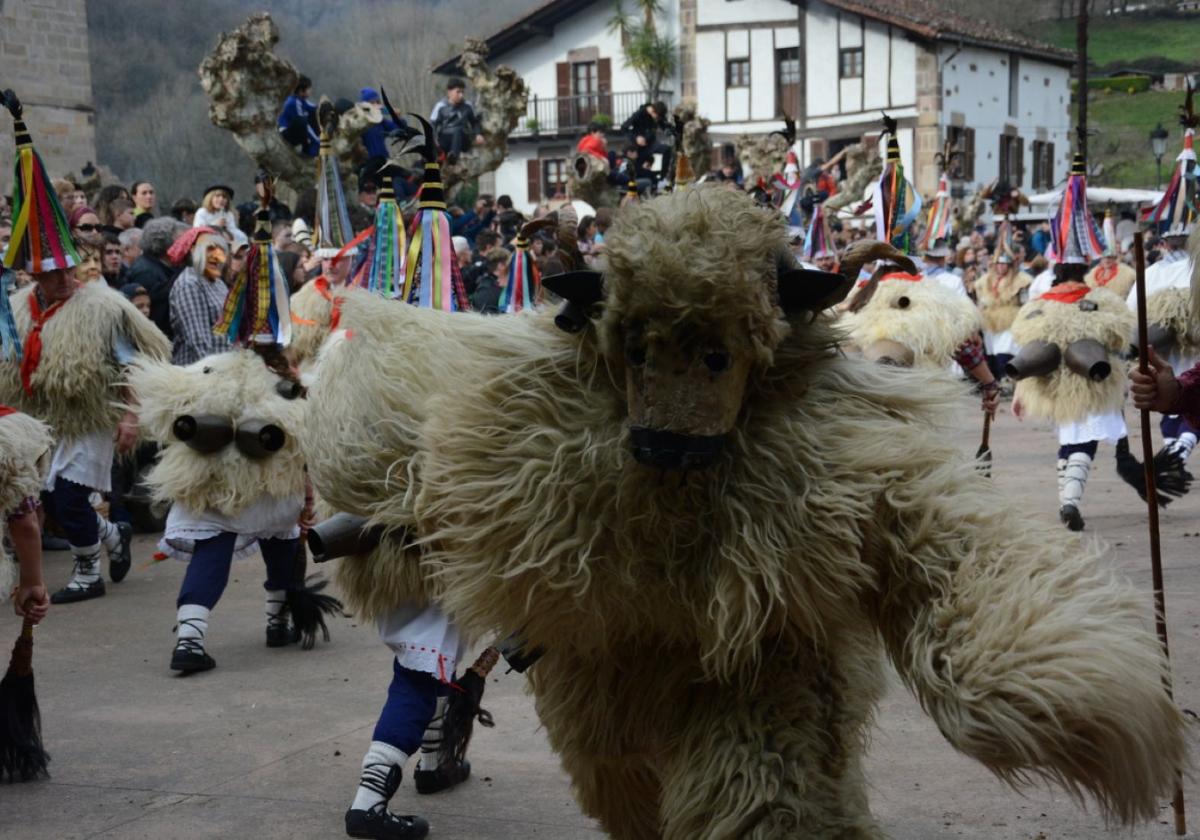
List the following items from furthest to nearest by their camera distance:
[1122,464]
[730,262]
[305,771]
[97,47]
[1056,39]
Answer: [1056,39], [97,47], [1122,464], [305,771], [730,262]

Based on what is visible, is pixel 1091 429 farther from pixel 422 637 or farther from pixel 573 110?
pixel 573 110

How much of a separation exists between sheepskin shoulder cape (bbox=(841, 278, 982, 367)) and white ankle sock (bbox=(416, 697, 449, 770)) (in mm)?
4762

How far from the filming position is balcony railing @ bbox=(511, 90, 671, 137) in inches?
1953

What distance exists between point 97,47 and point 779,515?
49.2 meters

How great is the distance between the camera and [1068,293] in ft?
34.2

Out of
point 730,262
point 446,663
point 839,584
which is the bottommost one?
point 446,663

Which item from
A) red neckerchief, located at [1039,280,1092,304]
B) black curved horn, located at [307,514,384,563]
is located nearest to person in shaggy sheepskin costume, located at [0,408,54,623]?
black curved horn, located at [307,514,384,563]

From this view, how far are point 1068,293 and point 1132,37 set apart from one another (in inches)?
2798

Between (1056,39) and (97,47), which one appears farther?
(1056,39)

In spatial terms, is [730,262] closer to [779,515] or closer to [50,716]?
[779,515]

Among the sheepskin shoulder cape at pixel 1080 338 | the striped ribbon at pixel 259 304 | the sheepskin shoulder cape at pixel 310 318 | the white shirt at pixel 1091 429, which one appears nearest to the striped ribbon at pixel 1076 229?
the sheepskin shoulder cape at pixel 1080 338

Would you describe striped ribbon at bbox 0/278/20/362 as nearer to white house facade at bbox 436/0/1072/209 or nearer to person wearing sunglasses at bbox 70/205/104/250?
person wearing sunglasses at bbox 70/205/104/250

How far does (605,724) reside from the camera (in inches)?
144

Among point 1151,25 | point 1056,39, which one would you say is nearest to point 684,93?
point 1056,39
